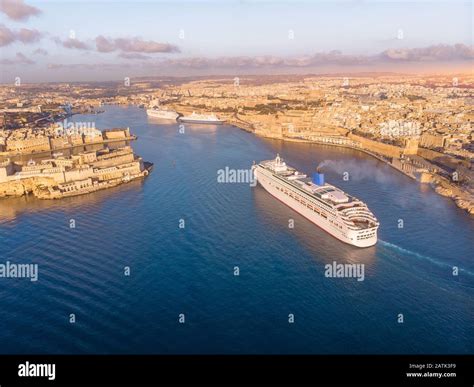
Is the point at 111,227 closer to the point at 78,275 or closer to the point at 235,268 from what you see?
the point at 78,275

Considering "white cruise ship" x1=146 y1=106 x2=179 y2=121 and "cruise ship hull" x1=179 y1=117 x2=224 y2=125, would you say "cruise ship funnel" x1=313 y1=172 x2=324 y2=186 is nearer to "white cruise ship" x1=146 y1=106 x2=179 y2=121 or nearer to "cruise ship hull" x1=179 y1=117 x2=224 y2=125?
"cruise ship hull" x1=179 y1=117 x2=224 y2=125

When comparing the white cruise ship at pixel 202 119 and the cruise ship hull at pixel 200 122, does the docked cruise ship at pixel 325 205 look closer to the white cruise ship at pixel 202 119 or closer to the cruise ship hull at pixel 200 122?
the cruise ship hull at pixel 200 122

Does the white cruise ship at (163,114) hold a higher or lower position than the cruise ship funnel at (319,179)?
higher

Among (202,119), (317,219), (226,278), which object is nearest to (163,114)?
(202,119)

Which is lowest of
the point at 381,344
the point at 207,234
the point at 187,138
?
the point at 381,344

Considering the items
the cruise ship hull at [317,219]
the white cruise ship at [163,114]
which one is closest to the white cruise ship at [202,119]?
the white cruise ship at [163,114]
